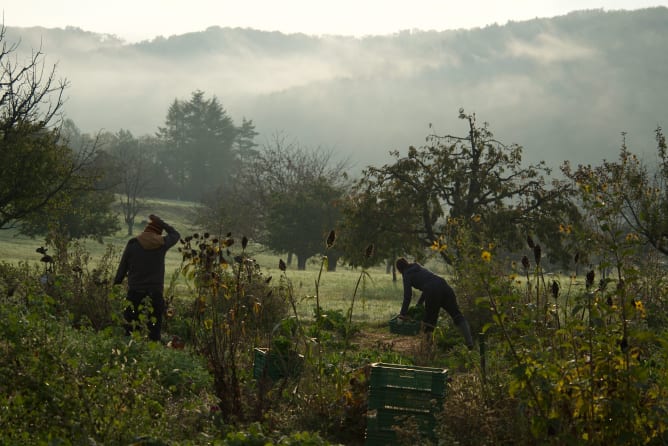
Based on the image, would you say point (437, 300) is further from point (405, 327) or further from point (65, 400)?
point (65, 400)

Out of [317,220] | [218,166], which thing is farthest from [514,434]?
[218,166]

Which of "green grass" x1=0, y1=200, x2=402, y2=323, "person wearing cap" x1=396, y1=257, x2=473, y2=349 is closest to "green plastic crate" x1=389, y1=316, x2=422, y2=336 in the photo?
"person wearing cap" x1=396, y1=257, x2=473, y2=349

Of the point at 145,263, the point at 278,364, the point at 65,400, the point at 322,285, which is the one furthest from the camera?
the point at 322,285

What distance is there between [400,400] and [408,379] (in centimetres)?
18

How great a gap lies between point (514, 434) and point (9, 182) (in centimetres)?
1754

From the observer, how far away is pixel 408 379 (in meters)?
6.17

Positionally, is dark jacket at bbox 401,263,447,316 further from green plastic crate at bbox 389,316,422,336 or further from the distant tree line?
the distant tree line

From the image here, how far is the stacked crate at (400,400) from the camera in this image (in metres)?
6.12

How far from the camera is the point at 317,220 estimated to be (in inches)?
1861

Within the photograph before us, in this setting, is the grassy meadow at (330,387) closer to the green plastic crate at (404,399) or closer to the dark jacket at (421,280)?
the green plastic crate at (404,399)

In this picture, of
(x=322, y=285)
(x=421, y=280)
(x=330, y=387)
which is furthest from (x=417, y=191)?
(x=330, y=387)

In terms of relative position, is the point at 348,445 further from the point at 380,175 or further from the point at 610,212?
the point at 380,175

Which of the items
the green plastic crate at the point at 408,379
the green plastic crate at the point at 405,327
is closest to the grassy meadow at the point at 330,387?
the green plastic crate at the point at 408,379

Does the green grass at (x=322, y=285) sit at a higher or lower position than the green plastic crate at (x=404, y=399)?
lower
